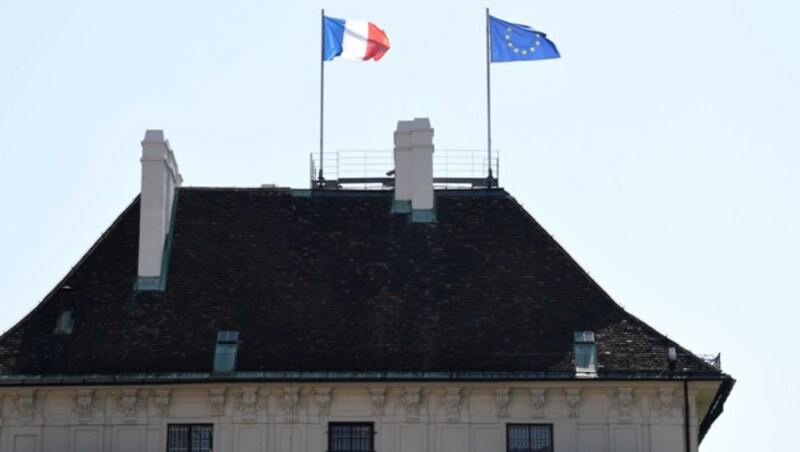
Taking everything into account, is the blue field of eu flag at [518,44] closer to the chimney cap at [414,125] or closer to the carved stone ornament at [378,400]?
the chimney cap at [414,125]

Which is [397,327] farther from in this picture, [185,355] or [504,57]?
[504,57]

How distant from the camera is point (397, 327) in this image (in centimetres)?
7012

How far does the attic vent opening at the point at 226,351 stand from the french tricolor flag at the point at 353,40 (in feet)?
39.7

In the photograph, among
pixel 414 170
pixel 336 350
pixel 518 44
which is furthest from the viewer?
pixel 518 44

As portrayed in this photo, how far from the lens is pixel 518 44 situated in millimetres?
78062

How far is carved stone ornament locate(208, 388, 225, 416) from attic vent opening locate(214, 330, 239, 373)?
0.60 m

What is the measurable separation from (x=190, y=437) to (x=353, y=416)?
15.1 ft

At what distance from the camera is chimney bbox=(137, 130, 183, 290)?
72062mm

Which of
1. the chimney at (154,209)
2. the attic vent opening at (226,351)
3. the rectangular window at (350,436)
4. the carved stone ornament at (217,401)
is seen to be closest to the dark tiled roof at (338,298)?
the attic vent opening at (226,351)

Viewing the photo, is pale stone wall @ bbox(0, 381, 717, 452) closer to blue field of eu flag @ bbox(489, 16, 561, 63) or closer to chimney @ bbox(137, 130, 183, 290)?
chimney @ bbox(137, 130, 183, 290)

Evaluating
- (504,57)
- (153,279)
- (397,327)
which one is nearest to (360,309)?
(397,327)

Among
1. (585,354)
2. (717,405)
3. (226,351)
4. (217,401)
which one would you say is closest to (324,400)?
(217,401)

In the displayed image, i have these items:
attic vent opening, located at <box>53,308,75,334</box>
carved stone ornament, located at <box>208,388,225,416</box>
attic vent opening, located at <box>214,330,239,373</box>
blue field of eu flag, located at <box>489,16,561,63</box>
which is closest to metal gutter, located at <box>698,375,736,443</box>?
blue field of eu flag, located at <box>489,16,561,63</box>

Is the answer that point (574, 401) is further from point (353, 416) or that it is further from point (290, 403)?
point (290, 403)
